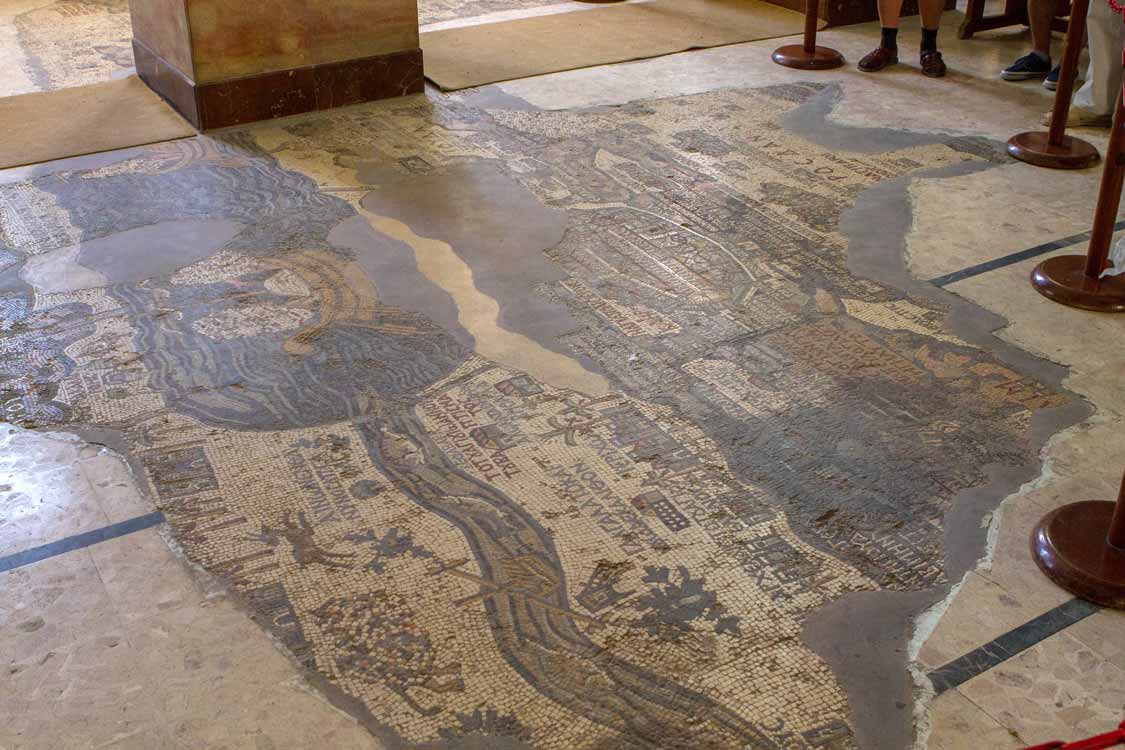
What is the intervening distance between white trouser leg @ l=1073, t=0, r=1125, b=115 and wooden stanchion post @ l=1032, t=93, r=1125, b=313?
1262mm

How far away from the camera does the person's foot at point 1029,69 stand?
4.84 m

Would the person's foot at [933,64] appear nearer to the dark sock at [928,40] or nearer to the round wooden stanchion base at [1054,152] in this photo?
Answer: the dark sock at [928,40]

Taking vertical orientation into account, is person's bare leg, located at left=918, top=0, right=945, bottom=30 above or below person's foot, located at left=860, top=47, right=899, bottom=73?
above

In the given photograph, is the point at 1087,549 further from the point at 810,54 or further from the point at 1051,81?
the point at 810,54

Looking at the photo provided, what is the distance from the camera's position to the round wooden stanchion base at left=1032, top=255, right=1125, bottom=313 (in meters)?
3.05

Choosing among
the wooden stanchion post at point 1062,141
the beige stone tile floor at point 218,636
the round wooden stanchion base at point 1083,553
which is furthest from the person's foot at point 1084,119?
the round wooden stanchion base at point 1083,553

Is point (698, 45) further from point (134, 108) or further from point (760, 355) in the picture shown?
point (760, 355)

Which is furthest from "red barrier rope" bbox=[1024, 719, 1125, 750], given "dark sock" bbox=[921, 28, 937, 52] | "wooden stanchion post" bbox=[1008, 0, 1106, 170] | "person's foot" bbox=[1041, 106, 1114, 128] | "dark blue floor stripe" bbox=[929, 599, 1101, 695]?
"dark sock" bbox=[921, 28, 937, 52]

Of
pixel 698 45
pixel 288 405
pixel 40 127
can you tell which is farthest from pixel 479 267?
pixel 698 45

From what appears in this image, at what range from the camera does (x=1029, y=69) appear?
4.85 m

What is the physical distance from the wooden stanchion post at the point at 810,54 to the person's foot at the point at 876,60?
116 millimetres

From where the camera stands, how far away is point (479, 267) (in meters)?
3.30

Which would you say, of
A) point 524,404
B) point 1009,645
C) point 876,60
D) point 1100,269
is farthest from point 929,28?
point 1009,645

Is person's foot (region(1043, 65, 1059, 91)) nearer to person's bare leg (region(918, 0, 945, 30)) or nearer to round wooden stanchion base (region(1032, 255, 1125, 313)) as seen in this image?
person's bare leg (region(918, 0, 945, 30))
